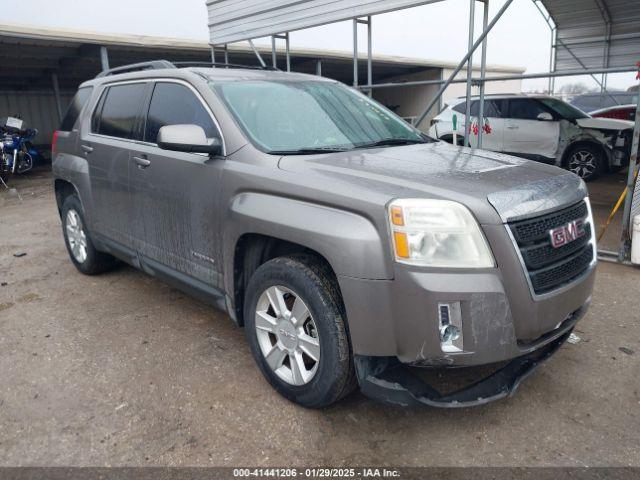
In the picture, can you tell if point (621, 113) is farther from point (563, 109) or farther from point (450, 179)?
point (450, 179)

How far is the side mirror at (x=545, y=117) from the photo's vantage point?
954cm

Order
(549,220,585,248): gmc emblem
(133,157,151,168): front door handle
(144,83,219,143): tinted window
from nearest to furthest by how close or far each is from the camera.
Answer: (549,220,585,248): gmc emblem
(144,83,219,143): tinted window
(133,157,151,168): front door handle

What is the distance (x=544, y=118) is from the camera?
9.59 metres

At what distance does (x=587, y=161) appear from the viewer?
9383 millimetres

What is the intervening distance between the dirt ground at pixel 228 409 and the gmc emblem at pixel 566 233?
922mm

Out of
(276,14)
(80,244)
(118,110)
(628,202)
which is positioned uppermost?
(276,14)

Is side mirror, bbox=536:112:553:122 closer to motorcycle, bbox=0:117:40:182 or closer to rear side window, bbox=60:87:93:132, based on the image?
rear side window, bbox=60:87:93:132

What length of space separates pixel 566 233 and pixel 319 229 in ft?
3.94

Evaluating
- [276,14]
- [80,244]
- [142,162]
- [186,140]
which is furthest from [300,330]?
[276,14]

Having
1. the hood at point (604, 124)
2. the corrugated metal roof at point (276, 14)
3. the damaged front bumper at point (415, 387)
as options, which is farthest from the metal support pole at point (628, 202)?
the hood at point (604, 124)

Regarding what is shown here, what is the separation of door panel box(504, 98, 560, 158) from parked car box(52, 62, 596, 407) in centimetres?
697

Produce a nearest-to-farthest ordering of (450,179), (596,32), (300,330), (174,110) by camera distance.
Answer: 1. (450,179)
2. (300,330)
3. (174,110)
4. (596,32)

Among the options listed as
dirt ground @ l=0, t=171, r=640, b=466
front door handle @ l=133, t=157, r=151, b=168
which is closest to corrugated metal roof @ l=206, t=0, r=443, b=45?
front door handle @ l=133, t=157, r=151, b=168

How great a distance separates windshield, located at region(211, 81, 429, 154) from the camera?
2.95m
